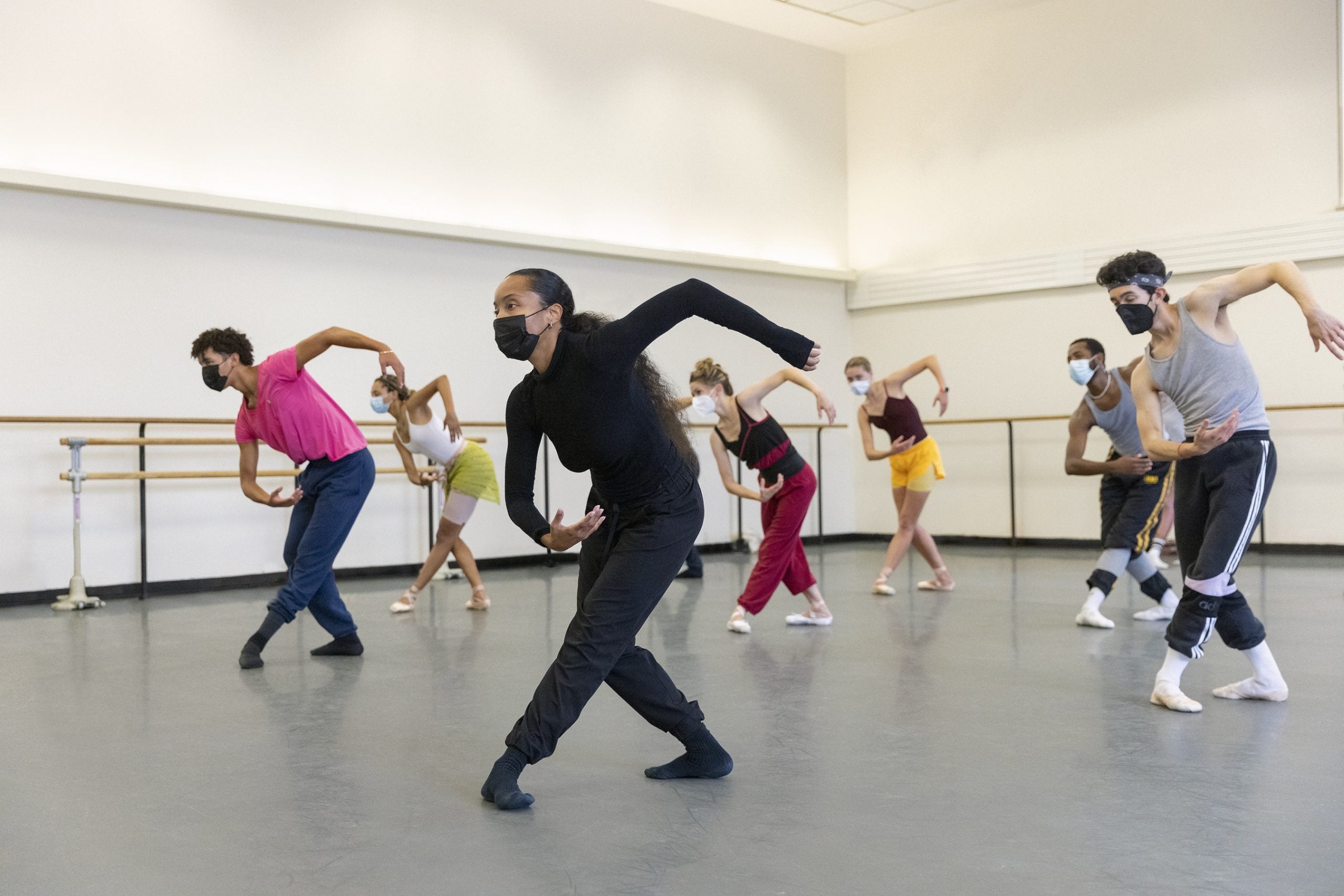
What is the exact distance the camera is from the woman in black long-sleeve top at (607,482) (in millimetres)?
2693

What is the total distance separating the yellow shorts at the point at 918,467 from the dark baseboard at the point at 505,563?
178 centimetres

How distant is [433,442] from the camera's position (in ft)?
21.2

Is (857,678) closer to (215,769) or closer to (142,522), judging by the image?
(215,769)

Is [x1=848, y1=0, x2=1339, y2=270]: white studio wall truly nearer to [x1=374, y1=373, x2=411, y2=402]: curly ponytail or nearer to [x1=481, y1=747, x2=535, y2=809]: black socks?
[x1=374, y1=373, x2=411, y2=402]: curly ponytail

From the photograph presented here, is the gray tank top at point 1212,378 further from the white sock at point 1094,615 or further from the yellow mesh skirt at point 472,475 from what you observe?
the yellow mesh skirt at point 472,475

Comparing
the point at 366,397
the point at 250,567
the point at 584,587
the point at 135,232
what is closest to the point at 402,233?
the point at 366,397

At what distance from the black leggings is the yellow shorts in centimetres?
447

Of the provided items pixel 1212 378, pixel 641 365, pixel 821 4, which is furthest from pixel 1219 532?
pixel 821 4

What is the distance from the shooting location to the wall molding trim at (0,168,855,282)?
7.25m

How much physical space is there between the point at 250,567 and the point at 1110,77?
7.87 m

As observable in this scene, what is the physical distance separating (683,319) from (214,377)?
2.83 m

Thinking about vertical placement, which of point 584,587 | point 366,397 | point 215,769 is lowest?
point 215,769

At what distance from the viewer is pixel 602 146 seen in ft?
33.3

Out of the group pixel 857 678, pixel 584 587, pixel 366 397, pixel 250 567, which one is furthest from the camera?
pixel 366 397
